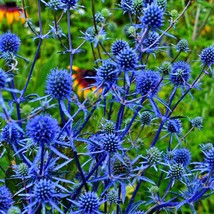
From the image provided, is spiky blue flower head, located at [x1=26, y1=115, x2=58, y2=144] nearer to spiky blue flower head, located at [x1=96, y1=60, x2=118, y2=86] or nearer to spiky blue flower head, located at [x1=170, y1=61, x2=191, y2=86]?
spiky blue flower head, located at [x1=96, y1=60, x2=118, y2=86]

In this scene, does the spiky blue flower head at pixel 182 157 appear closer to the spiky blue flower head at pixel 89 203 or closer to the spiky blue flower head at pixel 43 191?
Result: the spiky blue flower head at pixel 89 203

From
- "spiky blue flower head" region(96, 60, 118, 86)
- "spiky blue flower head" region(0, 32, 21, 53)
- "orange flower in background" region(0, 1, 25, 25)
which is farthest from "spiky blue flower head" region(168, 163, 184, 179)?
"orange flower in background" region(0, 1, 25, 25)

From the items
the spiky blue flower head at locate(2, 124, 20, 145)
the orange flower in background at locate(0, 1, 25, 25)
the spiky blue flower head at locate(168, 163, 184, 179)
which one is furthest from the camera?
the orange flower in background at locate(0, 1, 25, 25)

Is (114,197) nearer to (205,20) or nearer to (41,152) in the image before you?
(41,152)

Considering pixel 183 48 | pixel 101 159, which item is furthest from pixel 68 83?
pixel 183 48

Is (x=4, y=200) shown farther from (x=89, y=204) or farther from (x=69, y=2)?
(x=69, y=2)

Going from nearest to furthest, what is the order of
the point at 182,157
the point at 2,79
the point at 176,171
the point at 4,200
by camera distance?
the point at 2,79 < the point at 4,200 < the point at 176,171 < the point at 182,157

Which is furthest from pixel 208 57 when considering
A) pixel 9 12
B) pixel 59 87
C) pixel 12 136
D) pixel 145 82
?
pixel 9 12

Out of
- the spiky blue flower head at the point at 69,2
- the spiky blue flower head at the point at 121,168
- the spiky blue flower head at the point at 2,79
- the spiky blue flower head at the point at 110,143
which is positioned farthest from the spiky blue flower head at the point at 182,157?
the spiky blue flower head at the point at 2,79
